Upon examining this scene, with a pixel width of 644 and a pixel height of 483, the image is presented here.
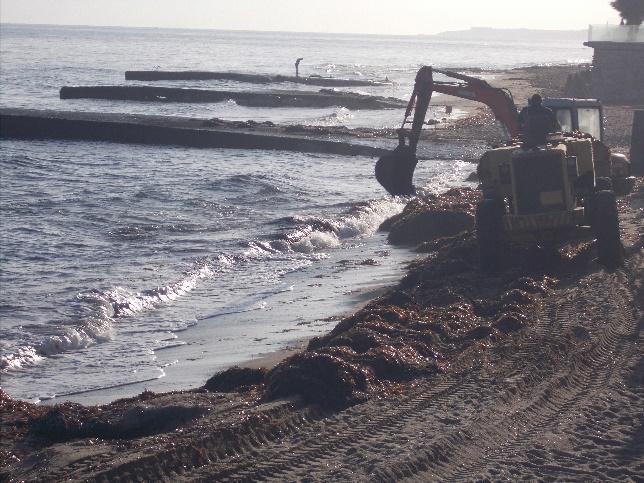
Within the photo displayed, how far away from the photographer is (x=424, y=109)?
20.6m

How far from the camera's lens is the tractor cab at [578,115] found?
17156 mm

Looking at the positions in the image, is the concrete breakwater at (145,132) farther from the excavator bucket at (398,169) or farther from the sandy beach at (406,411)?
the sandy beach at (406,411)

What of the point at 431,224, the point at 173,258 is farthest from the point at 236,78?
the point at 173,258

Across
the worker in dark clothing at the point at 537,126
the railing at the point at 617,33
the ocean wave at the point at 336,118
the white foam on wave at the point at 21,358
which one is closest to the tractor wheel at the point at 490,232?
the worker in dark clothing at the point at 537,126

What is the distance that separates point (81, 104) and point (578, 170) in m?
47.0

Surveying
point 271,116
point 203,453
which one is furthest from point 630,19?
point 203,453

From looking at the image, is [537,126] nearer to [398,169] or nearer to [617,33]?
[398,169]

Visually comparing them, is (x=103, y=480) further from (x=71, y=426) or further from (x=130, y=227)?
(x=130, y=227)

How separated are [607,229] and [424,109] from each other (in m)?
8.19

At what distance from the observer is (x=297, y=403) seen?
8016mm

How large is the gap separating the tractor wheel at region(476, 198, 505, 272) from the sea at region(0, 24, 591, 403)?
1738 millimetres

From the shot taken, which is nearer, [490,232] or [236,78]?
[490,232]

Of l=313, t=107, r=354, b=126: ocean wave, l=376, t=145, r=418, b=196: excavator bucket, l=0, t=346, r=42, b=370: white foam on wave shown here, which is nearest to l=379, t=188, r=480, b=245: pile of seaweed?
l=376, t=145, r=418, b=196: excavator bucket

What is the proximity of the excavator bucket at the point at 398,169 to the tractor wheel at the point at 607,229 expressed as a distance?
799 cm
